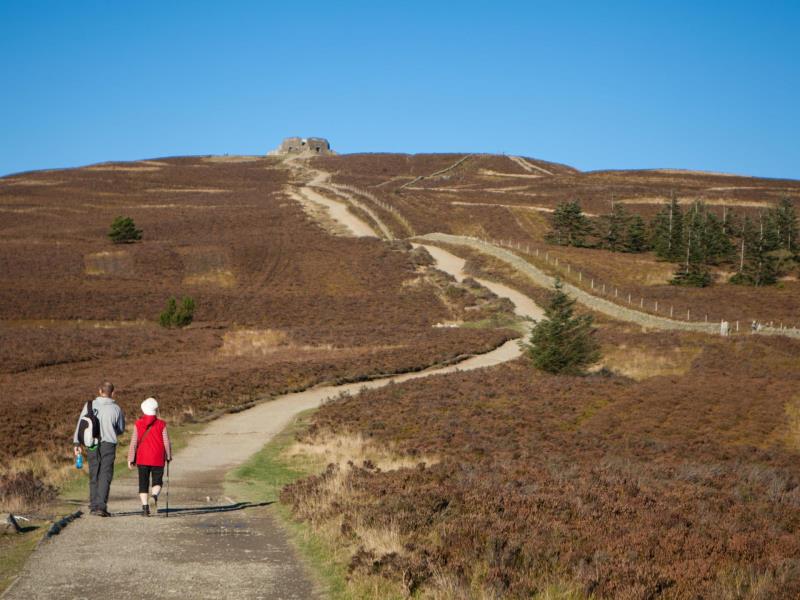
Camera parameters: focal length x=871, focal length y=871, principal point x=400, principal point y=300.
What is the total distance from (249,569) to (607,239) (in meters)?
82.4

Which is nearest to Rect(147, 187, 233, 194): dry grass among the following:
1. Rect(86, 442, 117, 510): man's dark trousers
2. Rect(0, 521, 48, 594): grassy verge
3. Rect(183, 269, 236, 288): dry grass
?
Rect(183, 269, 236, 288): dry grass

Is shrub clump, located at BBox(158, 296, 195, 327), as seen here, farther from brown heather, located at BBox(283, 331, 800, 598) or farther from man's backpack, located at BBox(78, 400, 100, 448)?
man's backpack, located at BBox(78, 400, 100, 448)

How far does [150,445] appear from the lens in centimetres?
1239

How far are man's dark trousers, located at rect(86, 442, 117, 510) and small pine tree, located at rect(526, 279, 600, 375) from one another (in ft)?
82.6

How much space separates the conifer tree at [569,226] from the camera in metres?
88.0

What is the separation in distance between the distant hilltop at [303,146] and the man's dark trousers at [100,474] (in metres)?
177

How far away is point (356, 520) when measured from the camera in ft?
34.4

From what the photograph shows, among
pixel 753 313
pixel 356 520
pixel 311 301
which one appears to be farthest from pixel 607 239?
pixel 356 520

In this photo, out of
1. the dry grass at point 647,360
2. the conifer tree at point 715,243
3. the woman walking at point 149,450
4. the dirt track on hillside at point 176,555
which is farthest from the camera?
the conifer tree at point 715,243

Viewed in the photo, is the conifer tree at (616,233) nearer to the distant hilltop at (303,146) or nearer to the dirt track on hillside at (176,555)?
the dirt track on hillside at (176,555)

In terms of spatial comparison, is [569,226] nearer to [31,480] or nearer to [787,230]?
[787,230]

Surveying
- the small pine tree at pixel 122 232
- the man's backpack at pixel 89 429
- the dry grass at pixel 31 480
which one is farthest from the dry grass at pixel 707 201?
the man's backpack at pixel 89 429

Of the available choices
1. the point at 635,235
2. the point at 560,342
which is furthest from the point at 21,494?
the point at 635,235

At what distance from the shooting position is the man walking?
11.8 metres
